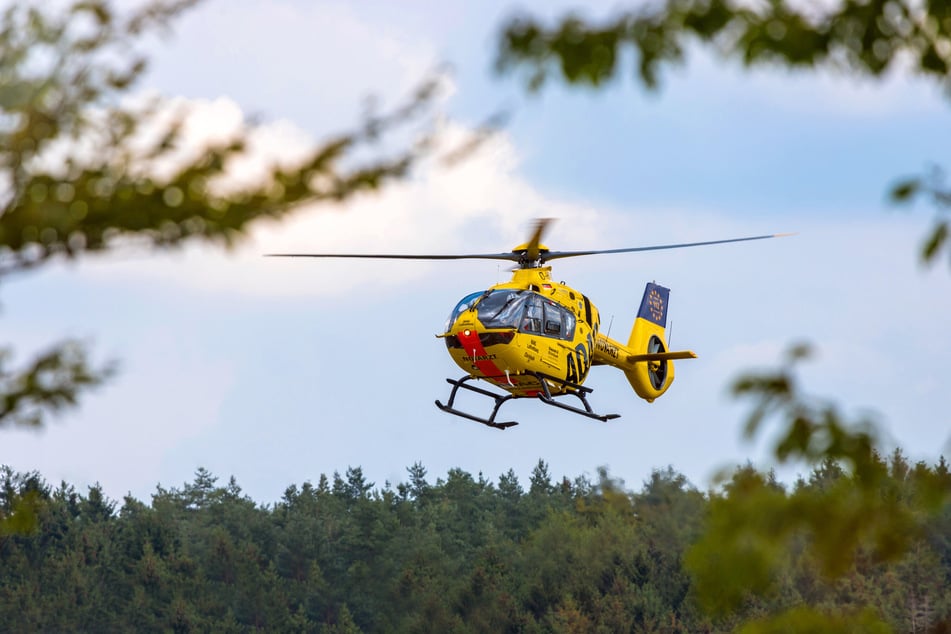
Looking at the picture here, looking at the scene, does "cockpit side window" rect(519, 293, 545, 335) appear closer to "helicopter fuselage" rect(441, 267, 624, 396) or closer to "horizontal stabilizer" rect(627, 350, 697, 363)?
"helicopter fuselage" rect(441, 267, 624, 396)

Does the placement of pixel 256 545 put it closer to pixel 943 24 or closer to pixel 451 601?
pixel 451 601

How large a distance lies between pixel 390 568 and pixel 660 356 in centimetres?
3484

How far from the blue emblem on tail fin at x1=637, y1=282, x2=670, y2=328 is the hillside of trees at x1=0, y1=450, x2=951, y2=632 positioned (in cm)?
1475

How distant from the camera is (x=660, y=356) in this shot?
90.2 feet

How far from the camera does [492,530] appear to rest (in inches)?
2458

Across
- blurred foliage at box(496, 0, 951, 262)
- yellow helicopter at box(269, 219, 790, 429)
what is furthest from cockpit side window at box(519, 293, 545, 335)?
blurred foliage at box(496, 0, 951, 262)

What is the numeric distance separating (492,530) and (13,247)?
184 ft

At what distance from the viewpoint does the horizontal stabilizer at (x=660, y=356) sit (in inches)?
1049

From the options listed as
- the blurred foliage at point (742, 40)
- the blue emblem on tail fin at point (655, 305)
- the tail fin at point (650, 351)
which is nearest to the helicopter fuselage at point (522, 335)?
the tail fin at point (650, 351)

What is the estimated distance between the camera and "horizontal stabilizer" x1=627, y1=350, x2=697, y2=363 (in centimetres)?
2666

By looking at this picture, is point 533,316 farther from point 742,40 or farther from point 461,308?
point 742,40

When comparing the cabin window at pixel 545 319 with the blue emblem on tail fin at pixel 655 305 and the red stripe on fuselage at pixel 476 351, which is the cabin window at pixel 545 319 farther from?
the blue emblem on tail fin at pixel 655 305

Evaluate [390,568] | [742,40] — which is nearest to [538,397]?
[742,40]

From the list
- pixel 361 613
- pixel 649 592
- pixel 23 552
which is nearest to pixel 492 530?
pixel 361 613
